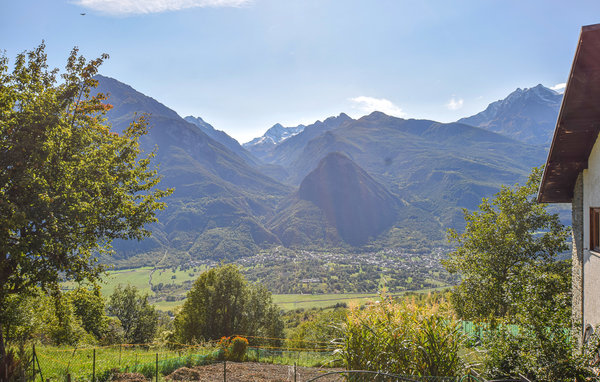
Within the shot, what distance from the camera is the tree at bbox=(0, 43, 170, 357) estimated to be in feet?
29.5

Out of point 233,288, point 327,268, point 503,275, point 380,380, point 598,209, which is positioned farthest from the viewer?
point 327,268

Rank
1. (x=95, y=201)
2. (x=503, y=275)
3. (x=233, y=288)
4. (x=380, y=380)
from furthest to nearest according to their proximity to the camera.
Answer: (x=233, y=288) → (x=503, y=275) → (x=95, y=201) → (x=380, y=380)

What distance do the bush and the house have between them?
286 centimetres

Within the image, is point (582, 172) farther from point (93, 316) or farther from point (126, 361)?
point (93, 316)

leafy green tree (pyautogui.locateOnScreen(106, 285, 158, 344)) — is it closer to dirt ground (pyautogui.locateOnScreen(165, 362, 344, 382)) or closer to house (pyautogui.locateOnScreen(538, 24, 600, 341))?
dirt ground (pyautogui.locateOnScreen(165, 362, 344, 382))

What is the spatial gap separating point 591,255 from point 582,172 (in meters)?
2.31

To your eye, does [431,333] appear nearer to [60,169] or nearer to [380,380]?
[380,380]

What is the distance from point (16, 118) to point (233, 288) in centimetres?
2570

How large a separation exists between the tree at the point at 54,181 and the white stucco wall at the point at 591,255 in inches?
523

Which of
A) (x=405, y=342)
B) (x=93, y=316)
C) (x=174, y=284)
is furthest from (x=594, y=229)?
(x=174, y=284)

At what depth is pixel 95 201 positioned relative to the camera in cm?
1057

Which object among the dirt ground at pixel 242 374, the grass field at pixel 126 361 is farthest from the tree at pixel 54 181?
the dirt ground at pixel 242 374

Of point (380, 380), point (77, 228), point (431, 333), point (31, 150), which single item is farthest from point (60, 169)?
point (431, 333)

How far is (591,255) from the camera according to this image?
830 centimetres
